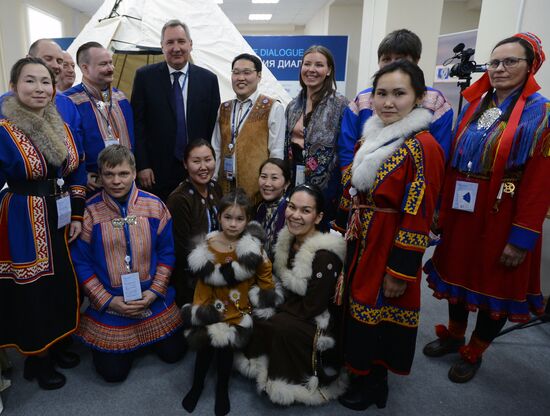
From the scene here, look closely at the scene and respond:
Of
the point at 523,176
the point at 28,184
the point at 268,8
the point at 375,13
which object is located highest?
the point at 268,8

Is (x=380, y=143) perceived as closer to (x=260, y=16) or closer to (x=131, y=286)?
(x=131, y=286)

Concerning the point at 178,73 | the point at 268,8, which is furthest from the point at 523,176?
the point at 268,8

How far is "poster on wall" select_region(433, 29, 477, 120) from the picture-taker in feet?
17.1

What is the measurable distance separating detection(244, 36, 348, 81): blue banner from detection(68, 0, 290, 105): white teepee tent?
119 inches

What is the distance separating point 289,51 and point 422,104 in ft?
19.3

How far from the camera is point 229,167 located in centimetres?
233

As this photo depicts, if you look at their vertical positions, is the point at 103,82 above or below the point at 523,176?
above

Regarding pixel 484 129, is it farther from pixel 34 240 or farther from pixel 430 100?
pixel 34 240

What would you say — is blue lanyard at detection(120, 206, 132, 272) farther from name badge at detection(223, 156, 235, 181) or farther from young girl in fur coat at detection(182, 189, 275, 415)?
name badge at detection(223, 156, 235, 181)

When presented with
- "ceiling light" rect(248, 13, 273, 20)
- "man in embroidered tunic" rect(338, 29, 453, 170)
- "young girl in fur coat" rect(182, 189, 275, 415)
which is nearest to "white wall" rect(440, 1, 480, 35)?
"ceiling light" rect(248, 13, 273, 20)

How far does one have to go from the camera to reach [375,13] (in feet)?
18.8

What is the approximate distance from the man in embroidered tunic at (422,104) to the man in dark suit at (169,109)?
0.97 m

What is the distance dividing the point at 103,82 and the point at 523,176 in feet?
7.02

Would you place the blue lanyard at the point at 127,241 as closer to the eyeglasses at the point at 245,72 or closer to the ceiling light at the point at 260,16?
the eyeglasses at the point at 245,72
